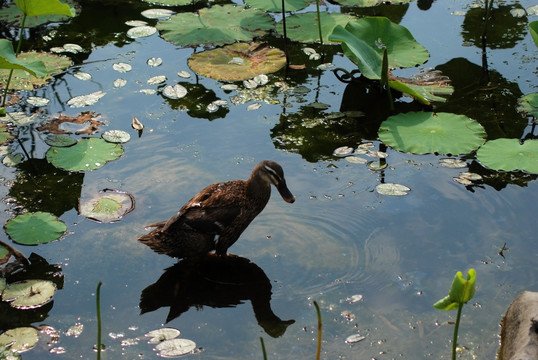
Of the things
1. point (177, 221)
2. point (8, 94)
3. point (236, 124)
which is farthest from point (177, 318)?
→ point (8, 94)

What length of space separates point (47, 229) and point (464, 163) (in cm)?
361

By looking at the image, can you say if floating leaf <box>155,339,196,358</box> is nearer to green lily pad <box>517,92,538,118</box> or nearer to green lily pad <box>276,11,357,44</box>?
green lily pad <box>517,92,538,118</box>

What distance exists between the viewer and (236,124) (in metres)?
6.93

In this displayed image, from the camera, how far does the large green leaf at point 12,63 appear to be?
602 cm

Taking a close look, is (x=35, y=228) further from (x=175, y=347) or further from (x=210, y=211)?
(x=175, y=347)

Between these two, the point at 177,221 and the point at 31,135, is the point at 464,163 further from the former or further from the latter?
the point at 31,135

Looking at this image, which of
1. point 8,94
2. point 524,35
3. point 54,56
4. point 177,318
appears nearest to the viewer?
point 177,318

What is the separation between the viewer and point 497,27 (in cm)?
888

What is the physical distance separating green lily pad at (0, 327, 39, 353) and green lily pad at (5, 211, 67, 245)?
95 cm

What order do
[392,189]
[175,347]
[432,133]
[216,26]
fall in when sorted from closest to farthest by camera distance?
[175,347] → [392,189] → [432,133] → [216,26]

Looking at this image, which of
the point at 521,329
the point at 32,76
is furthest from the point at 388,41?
the point at 521,329

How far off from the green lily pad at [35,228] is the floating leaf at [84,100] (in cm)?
194

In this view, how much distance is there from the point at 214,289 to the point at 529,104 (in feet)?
12.9

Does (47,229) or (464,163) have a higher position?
(464,163)
